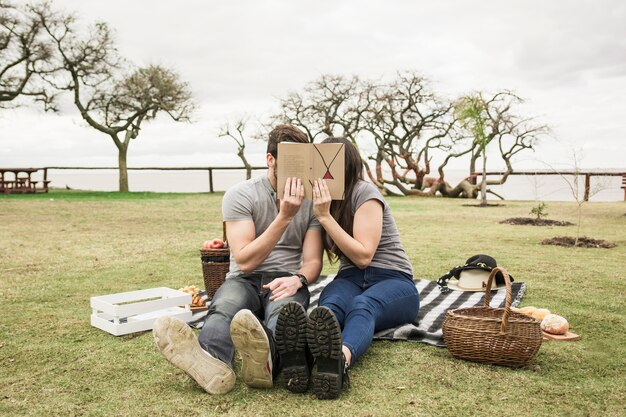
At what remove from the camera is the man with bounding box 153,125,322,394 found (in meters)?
2.51

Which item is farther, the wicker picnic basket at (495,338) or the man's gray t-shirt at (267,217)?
the man's gray t-shirt at (267,217)

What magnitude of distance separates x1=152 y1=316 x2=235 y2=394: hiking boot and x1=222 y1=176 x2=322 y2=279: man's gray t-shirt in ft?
2.57

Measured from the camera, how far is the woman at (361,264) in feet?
9.71

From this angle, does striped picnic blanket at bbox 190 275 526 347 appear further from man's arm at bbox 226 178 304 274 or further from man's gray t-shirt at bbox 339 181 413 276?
man's arm at bbox 226 178 304 274

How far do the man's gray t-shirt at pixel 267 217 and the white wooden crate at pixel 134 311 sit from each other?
0.65m

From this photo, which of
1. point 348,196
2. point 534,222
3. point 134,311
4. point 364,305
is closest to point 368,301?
point 364,305

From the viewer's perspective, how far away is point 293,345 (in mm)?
2516

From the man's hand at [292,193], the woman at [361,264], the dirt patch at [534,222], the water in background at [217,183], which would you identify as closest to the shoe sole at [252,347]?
the woman at [361,264]

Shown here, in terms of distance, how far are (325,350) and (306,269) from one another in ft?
2.91

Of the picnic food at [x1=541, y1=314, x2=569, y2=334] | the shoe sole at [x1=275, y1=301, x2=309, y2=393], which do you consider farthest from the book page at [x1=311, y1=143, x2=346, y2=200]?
the picnic food at [x1=541, y1=314, x2=569, y2=334]

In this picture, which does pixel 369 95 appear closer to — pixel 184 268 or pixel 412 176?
pixel 412 176

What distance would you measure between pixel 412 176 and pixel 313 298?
60.9 feet

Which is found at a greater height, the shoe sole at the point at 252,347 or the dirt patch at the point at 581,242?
the shoe sole at the point at 252,347

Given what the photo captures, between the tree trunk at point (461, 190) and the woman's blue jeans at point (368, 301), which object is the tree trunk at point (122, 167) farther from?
the woman's blue jeans at point (368, 301)
